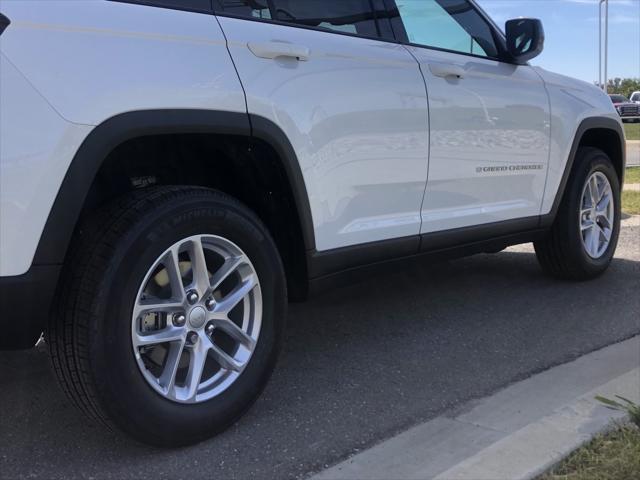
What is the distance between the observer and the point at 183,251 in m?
2.67

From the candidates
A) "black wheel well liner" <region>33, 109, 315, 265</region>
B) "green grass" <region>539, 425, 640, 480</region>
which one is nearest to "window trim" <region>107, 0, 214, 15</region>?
"black wheel well liner" <region>33, 109, 315, 265</region>

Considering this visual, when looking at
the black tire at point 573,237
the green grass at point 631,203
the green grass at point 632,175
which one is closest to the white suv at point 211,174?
the black tire at point 573,237

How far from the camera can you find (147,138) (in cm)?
261

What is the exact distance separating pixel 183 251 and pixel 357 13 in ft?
5.03

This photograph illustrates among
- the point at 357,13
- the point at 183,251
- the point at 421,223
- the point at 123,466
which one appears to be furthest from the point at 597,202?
the point at 123,466

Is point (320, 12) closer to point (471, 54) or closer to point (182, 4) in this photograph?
point (182, 4)

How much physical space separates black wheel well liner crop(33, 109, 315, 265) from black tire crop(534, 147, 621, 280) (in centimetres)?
274

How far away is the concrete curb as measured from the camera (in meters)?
2.45

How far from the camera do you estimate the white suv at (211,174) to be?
223 centimetres

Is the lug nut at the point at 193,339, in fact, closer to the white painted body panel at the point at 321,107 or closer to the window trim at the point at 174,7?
the white painted body panel at the point at 321,107

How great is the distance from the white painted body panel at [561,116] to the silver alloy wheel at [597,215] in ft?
1.29

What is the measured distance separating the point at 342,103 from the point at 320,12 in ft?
1.57

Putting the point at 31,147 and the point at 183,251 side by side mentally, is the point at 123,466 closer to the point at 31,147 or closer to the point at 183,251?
the point at 183,251

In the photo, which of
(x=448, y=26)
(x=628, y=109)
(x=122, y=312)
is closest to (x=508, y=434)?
(x=122, y=312)
